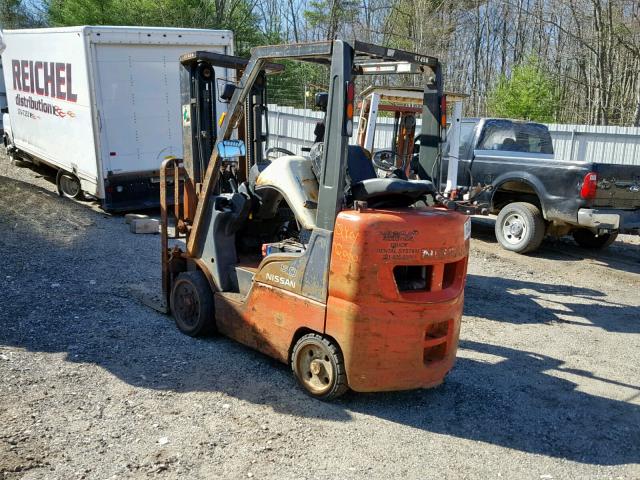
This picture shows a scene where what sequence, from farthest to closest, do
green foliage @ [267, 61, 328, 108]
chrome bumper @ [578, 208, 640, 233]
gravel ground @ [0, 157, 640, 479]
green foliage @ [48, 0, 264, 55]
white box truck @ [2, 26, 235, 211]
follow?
green foliage @ [48, 0, 264, 55], green foliage @ [267, 61, 328, 108], white box truck @ [2, 26, 235, 211], chrome bumper @ [578, 208, 640, 233], gravel ground @ [0, 157, 640, 479]

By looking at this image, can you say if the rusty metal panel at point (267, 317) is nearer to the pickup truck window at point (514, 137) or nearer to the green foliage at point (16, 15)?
the pickup truck window at point (514, 137)

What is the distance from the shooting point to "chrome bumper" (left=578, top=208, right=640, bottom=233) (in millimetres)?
8911

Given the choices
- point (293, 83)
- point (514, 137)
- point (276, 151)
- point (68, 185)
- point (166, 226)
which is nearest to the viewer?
point (276, 151)

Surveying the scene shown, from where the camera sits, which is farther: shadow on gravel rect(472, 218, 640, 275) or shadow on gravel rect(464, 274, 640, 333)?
shadow on gravel rect(472, 218, 640, 275)

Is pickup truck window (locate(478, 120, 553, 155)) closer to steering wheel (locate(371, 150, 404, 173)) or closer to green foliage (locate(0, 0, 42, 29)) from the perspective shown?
steering wheel (locate(371, 150, 404, 173))

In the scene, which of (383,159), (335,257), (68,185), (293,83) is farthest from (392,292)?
(293,83)

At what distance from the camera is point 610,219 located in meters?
8.92

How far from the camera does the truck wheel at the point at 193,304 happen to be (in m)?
5.67

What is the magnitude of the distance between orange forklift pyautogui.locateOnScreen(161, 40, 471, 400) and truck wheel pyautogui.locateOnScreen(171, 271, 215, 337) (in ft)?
0.04

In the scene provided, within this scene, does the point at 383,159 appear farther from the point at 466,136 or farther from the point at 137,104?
the point at 137,104

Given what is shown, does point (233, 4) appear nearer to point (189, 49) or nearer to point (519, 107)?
point (519, 107)

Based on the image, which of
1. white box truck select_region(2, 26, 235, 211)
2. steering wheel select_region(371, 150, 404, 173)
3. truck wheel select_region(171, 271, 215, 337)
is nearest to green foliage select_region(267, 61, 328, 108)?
white box truck select_region(2, 26, 235, 211)

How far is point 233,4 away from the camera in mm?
27562

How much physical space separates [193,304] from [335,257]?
77.4 inches
